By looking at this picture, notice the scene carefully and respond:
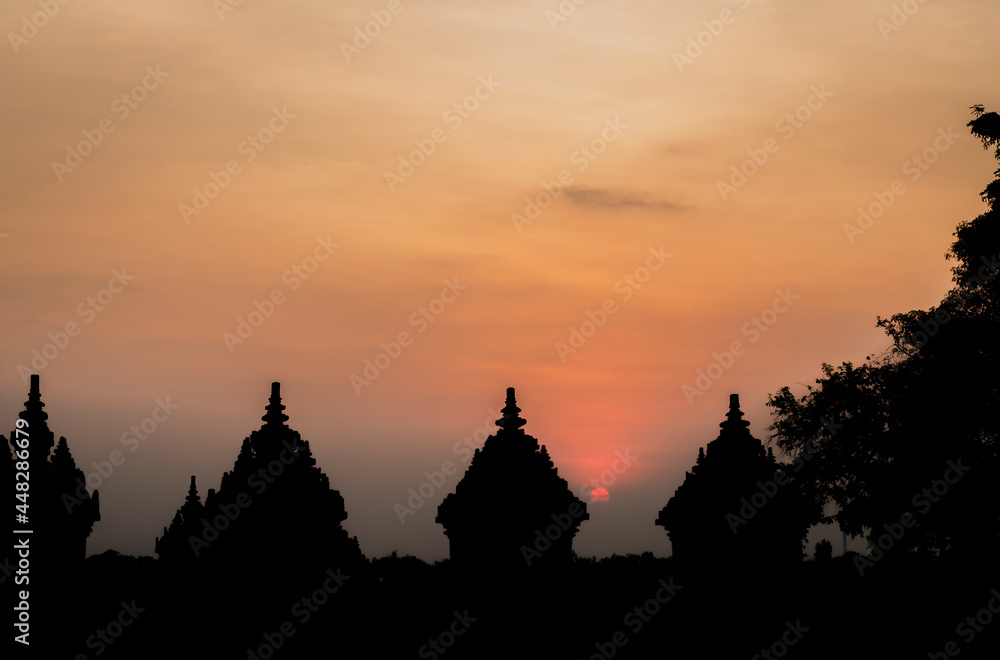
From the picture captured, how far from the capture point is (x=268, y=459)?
73.4 feet

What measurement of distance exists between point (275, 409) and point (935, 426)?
22.1 meters

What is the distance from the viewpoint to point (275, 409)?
2252 cm

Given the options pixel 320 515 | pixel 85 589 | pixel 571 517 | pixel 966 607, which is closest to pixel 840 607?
pixel 966 607

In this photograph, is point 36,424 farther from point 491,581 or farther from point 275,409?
point 491,581

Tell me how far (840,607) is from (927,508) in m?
12.9

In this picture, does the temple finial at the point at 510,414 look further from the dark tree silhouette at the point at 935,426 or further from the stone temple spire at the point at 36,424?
the dark tree silhouette at the point at 935,426

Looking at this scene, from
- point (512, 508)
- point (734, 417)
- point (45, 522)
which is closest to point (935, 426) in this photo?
point (734, 417)

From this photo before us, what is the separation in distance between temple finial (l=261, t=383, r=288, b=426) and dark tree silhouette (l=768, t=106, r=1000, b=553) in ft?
61.1

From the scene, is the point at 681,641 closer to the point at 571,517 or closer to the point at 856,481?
the point at 571,517

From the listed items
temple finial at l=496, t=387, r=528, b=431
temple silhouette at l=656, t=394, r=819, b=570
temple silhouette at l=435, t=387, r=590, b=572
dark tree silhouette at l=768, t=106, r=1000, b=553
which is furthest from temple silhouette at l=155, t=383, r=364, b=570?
dark tree silhouette at l=768, t=106, r=1000, b=553

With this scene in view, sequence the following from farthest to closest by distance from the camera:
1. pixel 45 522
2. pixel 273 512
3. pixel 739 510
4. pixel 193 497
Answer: pixel 193 497
pixel 45 522
pixel 739 510
pixel 273 512

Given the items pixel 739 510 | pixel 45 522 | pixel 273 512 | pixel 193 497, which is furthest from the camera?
pixel 193 497

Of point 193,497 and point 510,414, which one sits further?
point 193,497

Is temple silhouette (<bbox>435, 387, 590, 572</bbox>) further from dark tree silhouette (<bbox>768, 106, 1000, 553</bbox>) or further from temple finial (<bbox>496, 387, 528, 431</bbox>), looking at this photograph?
dark tree silhouette (<bbox>768, 106, 1000, 553</bbox>)
